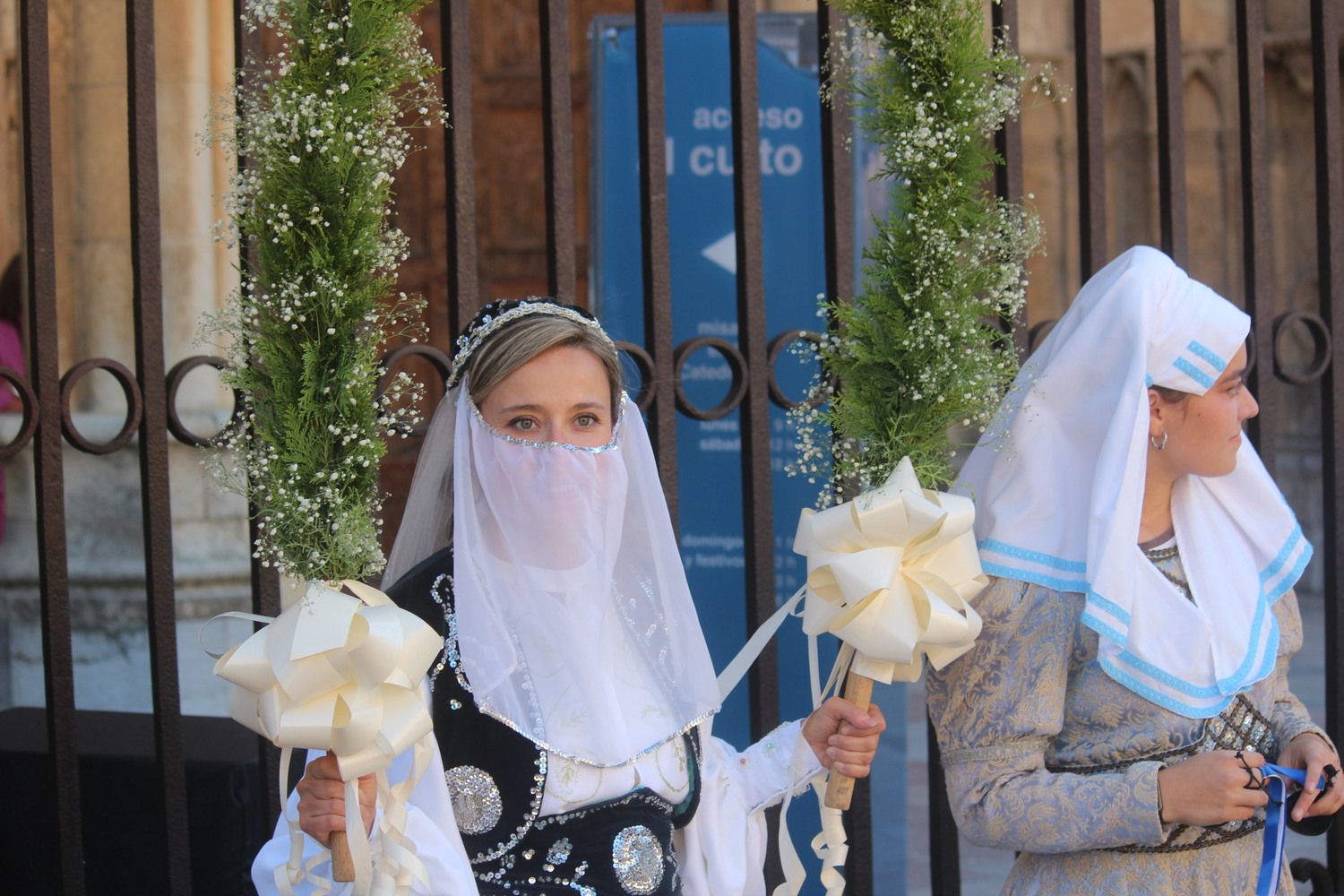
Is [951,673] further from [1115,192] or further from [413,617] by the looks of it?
[1115,192]

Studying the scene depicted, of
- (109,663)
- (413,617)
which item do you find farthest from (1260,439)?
(109,663)

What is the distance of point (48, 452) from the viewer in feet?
9.18

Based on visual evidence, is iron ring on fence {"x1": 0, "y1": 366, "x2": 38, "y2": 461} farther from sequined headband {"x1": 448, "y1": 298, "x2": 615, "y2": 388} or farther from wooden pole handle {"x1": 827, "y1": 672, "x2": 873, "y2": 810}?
wooden pole handle {"x1": 827, "y1": 672, "x2": 873, "y2": 810}

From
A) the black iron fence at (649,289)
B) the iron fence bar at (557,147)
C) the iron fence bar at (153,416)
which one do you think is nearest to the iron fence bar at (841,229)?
the black iron fence at (649,289)

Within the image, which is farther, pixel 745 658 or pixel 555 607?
pixel 745 658

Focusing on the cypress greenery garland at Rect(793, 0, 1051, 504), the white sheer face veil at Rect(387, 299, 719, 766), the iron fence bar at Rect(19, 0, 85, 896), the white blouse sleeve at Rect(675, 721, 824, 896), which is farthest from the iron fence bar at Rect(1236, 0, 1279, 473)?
the iron fence bar at Rect(19, 0, 85, 896)

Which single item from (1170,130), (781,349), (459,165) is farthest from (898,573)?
(1170,130)

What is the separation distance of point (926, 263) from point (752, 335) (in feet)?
2.70

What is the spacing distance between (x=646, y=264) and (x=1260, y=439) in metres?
1.64

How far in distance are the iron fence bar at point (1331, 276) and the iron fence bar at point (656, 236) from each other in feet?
5.51

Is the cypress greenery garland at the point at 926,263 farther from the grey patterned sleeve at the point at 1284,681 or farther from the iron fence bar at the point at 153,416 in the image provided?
the iron fence bar at the point at 153,416

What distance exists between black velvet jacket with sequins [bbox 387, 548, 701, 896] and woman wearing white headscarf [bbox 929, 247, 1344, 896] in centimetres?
62

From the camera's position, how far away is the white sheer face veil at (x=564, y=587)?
2.43 m

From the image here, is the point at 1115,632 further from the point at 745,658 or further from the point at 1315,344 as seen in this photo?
the point at 1315,344
